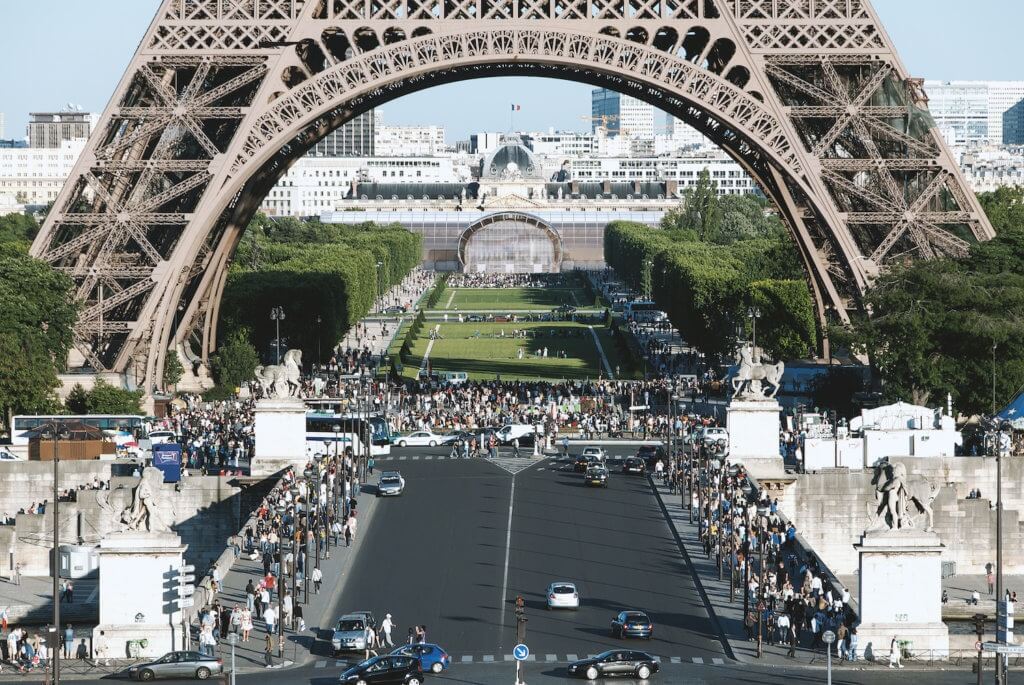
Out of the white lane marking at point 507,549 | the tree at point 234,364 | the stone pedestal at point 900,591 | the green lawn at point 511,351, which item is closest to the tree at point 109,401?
the tree at point 234,364

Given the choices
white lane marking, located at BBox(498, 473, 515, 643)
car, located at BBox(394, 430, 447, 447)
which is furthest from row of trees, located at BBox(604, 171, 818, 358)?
white lane marking, located at BBox(498, 473, 515, 643)

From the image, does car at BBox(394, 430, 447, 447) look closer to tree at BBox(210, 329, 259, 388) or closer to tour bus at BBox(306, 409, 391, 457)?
tour bus at BBox(306, 409, 391, 457)

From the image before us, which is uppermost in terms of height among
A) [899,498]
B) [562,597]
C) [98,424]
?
[98,424]

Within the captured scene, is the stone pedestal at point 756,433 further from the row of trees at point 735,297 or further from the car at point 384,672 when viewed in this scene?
the row of trees at point 735,297

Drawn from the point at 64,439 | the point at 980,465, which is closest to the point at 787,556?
the point at 980,465

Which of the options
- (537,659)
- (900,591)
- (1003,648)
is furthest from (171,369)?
(1003,648)

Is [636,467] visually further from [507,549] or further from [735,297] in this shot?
[735,297]
